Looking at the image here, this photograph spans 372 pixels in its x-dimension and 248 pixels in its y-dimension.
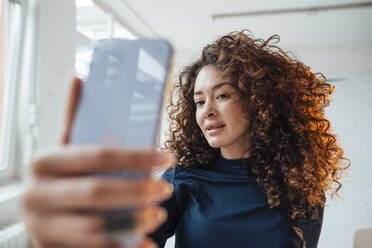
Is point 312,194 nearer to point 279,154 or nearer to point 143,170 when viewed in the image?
point 279,154

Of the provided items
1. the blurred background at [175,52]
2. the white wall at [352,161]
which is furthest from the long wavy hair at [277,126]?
the white wall at [352,161]

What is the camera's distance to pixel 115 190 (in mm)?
237

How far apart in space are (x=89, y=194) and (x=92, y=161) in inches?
1.1

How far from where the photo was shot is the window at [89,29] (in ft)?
1.20

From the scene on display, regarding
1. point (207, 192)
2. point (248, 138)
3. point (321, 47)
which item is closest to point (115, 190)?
point (207, 192)

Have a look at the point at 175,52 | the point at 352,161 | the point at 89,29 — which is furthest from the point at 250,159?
the point at 352,161

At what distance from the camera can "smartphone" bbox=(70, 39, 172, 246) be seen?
30cm

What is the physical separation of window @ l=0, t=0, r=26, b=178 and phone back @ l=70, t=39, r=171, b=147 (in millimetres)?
1122

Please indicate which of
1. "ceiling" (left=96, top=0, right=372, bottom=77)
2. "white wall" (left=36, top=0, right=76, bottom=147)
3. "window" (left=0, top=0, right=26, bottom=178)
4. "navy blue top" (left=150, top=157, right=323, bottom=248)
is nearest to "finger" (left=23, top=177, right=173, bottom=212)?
"navy blue top" (left=150, top=157, right=323, bottom=248)

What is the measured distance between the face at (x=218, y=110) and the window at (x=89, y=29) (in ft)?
1.12

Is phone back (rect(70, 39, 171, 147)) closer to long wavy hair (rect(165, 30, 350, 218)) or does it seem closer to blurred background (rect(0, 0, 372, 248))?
blurred background (rect(0, 0, 372, 248))

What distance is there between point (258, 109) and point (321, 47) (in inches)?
137

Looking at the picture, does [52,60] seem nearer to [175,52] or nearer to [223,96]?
[223,96]

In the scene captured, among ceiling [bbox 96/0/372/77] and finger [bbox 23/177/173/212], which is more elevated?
ceiling [bbox 96/0/372/77]
